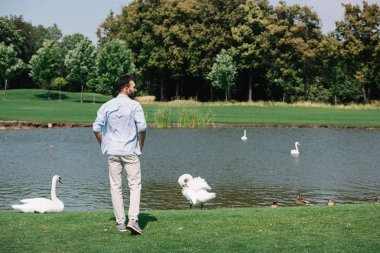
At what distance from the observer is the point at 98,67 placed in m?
89.9

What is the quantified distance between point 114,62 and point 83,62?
659cm

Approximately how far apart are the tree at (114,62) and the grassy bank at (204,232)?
3000 inches

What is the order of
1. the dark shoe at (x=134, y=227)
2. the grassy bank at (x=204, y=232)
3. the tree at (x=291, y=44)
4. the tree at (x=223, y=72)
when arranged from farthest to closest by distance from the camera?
the tree at (x=291, y=44) < the tree at (x=223, y=72) < the dark shoe at (x=134, y=227) < the grassy bank at (x=204, y=232)

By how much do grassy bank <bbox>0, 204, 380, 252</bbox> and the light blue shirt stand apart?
4.35ft

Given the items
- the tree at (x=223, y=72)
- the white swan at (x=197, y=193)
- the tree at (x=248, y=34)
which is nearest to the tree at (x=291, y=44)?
the tree at (x=248, y=34)

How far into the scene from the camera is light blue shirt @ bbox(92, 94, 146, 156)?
31.4ft

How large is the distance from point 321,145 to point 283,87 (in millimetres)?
53249

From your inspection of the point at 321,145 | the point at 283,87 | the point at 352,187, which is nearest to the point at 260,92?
the point at 283,87

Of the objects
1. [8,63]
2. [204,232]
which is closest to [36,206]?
[204,232]

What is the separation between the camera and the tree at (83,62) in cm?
9138

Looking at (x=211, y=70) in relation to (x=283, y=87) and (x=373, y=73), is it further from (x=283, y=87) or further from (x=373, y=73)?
(x=373, y=73)

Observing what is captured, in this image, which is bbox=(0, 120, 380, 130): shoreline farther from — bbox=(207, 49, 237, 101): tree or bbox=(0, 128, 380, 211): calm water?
bbox=(207, 49, 237, 101): tree

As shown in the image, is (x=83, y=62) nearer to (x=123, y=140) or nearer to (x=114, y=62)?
(x=114, y=62)

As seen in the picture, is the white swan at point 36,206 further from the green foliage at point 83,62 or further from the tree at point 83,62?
the green foliage at point 83,62
